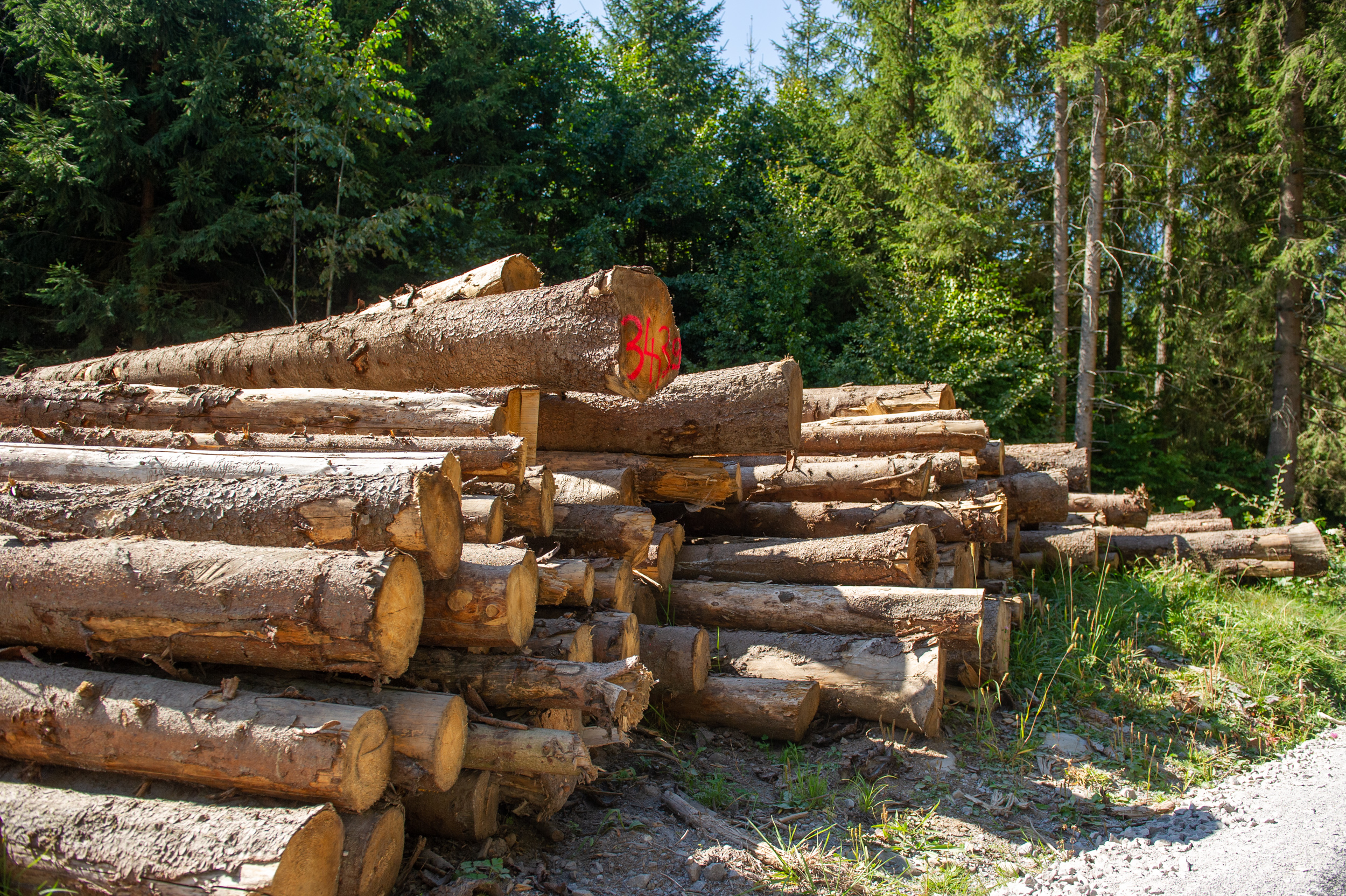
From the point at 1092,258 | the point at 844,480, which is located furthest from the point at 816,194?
the point at 844,480

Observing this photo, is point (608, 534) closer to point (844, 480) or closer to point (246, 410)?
point (844, 480)

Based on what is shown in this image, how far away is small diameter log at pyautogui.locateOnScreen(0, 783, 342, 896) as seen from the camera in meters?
2.34

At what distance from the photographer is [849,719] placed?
4.38 metres

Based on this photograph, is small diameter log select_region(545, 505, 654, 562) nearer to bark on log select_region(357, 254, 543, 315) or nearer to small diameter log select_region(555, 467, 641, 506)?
small diameter log select_region(555, 467, 641, 506)

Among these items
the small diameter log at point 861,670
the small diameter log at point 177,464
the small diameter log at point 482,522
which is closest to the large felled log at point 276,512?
the small diameter log at point 177,464

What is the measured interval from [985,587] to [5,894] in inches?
236

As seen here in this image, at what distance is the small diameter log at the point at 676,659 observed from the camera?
4.16 metres

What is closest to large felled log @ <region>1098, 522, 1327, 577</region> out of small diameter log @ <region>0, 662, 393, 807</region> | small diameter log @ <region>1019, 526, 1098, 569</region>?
small diameter log @ <region>1019, 526, 1098, 569</region>

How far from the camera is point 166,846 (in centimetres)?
243

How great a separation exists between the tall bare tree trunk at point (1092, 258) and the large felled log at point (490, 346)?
10.9m

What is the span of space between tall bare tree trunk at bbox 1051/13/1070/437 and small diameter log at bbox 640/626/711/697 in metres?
11.9

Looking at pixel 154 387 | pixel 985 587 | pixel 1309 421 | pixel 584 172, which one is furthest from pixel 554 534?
pixel 1309 421

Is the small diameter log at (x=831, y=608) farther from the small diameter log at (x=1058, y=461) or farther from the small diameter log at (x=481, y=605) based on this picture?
the small diameter log at (x=1058, y=461)

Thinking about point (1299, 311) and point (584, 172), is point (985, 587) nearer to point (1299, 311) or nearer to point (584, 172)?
point (1299, 311)
